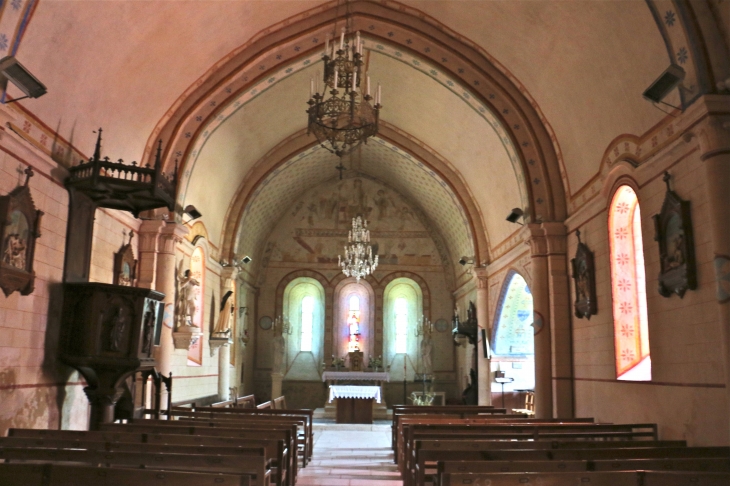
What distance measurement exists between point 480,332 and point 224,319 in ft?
23.0

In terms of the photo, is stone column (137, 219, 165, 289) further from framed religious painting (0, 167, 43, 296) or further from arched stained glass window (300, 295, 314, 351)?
arched stained glass window (300, 295, 314, 351)

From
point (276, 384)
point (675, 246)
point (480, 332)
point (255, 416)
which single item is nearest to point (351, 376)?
point (276, 384)

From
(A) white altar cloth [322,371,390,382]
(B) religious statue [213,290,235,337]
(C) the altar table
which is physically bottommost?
(C) the altar table

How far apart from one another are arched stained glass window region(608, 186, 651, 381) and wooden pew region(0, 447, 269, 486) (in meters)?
6.83

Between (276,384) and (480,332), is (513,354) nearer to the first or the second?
(480,332)

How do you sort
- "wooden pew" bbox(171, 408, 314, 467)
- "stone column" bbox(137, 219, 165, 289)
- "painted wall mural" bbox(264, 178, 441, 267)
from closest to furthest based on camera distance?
"wooden pew" bbox(171, 408, 314, 467), "stone column" bbox(137, 219, 165, 289), "painted wall mural" bbox(264, 178, 441, 267)

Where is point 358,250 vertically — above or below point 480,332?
above

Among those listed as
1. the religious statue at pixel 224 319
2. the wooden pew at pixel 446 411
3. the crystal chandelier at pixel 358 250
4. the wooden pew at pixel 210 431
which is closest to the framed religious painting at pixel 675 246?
the wooden pew at pixel 446 411

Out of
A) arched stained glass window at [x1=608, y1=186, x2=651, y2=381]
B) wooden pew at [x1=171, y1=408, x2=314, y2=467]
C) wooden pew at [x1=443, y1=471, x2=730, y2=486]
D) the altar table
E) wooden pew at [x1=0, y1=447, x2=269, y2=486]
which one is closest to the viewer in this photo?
wooden pew at [x1=443, y1=471, x2=730, y2=486]

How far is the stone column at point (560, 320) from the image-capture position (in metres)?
11.9

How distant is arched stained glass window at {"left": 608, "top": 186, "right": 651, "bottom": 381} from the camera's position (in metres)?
9.85

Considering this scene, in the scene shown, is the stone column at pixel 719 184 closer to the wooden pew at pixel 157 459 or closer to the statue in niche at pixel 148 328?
the wooden pew at pixel 157 459

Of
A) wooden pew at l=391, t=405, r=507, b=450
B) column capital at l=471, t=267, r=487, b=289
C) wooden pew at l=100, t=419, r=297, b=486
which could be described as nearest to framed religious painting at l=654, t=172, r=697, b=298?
wooden pew at l=391, t=405, r=507, b=450

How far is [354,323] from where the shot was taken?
2344cm
